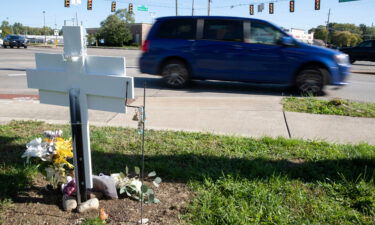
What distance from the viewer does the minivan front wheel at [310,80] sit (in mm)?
8728

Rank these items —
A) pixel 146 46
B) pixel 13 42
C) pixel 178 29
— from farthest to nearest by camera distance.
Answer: pixel 13 42, pixel 146 46, pixel 178 29

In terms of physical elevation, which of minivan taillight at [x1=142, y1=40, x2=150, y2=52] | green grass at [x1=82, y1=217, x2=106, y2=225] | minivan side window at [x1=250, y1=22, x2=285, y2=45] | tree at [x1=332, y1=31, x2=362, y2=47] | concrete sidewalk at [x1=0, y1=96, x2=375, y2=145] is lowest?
green grass at [x1=82, y1=217, x2=106, y2=225]

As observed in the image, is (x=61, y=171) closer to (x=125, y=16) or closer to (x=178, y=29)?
(x=178, y=29)

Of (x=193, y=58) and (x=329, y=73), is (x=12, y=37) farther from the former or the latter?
(x=329, y=73)

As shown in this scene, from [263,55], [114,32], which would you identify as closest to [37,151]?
[263,55]

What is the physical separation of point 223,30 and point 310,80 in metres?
2.49

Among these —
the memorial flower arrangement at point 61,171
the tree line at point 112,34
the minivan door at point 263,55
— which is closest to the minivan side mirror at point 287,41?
the minivan door at point 263,55

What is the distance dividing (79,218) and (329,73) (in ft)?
25.0

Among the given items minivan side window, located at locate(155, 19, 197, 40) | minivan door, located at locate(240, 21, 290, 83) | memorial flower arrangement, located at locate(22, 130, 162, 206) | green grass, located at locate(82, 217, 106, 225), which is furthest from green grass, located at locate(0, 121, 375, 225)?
minivan side window, located at locate(155, 19, 197, 40)

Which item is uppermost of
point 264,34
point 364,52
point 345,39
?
point 345,39

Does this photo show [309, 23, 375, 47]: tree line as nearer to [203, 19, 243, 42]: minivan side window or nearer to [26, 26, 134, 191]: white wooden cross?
[203, 19, 243, 42]: minivan side window

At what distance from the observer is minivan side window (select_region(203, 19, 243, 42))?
9012 mm

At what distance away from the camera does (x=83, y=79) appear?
2.57 m

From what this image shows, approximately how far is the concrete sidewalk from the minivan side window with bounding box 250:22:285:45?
2.32m
